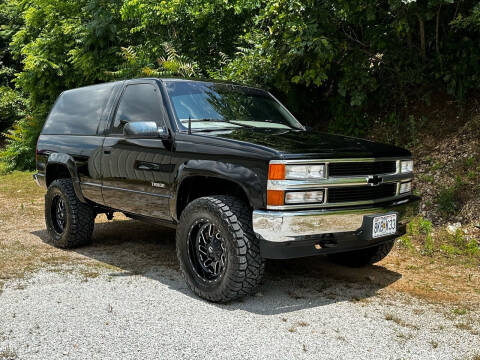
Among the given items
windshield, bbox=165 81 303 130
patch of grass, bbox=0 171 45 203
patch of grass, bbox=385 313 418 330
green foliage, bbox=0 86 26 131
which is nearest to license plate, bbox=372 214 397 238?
patch of grass, bbox=385 313 418 330

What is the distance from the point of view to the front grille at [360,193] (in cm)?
431

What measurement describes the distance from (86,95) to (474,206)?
4892 millimetres

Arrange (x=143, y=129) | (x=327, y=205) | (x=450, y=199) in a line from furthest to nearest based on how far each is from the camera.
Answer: (x=450, y=199)
(x=143, y=129)
(x=327, y=205)

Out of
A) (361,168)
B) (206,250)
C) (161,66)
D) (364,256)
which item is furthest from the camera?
(161,66)

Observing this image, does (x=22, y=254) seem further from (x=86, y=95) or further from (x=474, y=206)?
(x=474, y=206)

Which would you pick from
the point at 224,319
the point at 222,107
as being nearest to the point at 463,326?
the point at 224,319

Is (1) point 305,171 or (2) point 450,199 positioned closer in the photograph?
(1) point 305,171

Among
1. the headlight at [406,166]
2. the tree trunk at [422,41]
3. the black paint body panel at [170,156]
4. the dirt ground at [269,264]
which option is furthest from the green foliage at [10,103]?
the headlight at [406,166]

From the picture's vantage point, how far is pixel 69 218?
6.41m

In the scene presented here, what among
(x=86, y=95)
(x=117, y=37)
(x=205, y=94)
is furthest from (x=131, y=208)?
(x=117, y=37)

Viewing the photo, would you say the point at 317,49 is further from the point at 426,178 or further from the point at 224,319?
the point at 224,319

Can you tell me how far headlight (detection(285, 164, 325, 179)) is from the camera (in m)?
4.11

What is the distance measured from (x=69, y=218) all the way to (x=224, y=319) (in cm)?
302

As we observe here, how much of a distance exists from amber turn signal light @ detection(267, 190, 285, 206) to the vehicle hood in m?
0.28
